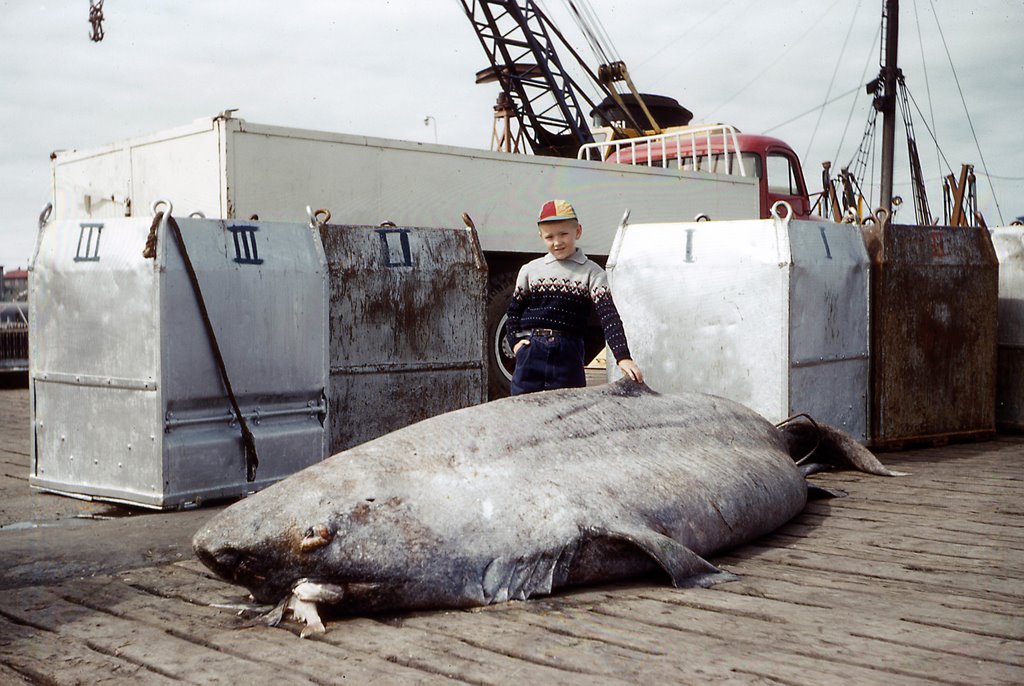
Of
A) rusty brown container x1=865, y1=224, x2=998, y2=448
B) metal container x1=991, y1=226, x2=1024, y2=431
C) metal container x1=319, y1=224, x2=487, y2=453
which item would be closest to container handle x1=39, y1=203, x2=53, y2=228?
metal container x1=319, y1=224, x2=487, y2=453

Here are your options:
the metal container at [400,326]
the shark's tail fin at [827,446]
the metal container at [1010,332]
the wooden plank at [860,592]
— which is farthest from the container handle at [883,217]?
the wooden plank at [860,592]

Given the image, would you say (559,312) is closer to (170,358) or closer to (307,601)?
(170,358)

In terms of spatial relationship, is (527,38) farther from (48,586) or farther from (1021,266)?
(48,586)

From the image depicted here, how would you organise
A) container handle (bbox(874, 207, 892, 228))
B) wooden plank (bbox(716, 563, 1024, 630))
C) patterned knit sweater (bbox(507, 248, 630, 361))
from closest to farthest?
wooden plank (bbox(716, 563, 1024, 630)) → patterned knit sweater (bbox(507, 248, 630, 361)) → container handle (bbox(874, 207, 892, 228))

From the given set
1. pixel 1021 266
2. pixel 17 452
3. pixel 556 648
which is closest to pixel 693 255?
pixel 1021 266

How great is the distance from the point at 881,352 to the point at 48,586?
589 cm

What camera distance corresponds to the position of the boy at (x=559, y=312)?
18.3ft

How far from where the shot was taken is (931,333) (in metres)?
8.04

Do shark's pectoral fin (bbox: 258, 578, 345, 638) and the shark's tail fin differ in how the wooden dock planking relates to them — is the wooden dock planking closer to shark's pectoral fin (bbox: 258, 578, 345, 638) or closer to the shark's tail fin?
shark's pectoral fin (bbox: 258, 578, 345, 638)

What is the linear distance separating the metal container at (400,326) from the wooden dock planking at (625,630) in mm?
2234

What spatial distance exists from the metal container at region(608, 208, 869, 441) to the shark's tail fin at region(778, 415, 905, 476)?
1.59 ft

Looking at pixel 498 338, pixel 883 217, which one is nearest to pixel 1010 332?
pixel 883 217

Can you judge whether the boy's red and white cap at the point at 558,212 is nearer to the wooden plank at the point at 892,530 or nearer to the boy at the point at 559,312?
the boy at the point at 559,312

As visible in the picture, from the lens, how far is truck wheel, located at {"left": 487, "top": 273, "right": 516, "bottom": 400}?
9883 millimetres
